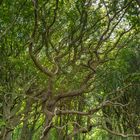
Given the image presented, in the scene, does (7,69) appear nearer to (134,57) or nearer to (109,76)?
(109,76)

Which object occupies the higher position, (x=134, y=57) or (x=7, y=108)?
(x=134, y=57)

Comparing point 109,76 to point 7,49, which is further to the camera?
point 109,76

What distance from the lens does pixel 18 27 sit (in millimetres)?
15328

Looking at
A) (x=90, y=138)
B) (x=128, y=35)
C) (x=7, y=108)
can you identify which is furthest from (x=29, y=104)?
(x=90, y=138)

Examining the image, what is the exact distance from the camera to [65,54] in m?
15.4

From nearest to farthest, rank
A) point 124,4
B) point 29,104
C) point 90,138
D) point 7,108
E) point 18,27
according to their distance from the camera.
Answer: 1. point 124,4
2. point 18,27
3. point 7,108
4. point 29,104
5. point 90,138

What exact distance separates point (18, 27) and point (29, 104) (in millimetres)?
4553

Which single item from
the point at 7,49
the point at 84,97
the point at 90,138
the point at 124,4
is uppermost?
the point at 124,4

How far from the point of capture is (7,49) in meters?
16.3

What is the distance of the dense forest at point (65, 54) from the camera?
14.1 m

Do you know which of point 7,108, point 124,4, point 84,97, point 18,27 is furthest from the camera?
point 84,97

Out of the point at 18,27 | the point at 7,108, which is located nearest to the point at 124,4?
the point at 18,27

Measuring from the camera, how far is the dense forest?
14121 mm

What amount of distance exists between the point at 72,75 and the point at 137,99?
564 centimetres
